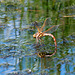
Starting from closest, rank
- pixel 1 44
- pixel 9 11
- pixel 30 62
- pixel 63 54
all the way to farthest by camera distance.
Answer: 1. pixel 30 62
2. pixel 63 54
3. pixel 1 44
4. pixel 9 11

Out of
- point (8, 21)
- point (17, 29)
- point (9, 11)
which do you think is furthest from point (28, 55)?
point (9, 11)

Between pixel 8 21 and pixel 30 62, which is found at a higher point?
pixel 8 21

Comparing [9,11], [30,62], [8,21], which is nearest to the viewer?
[30,62]

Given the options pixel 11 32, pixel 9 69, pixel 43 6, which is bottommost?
pixel 9 69

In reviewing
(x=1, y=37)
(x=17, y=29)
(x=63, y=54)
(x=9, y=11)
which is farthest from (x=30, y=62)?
(x=9, y=11)

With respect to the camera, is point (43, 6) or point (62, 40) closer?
point (62, 40)

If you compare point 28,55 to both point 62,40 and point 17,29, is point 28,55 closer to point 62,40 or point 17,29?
point 62,40
